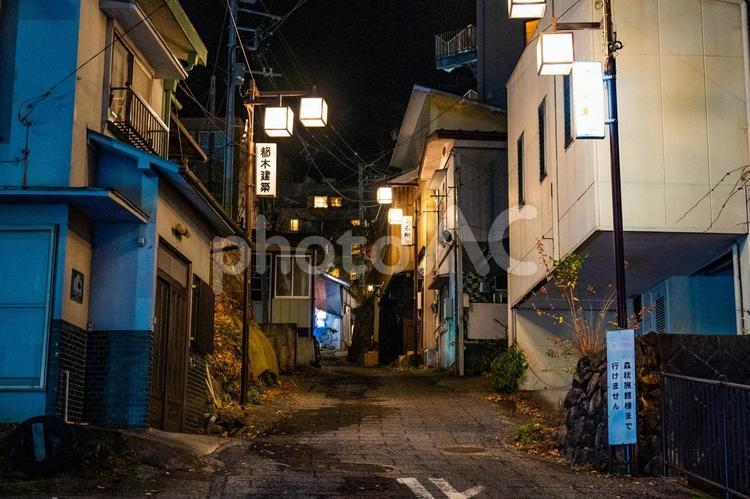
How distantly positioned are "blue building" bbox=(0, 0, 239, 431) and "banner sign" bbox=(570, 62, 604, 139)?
6895 millimetres

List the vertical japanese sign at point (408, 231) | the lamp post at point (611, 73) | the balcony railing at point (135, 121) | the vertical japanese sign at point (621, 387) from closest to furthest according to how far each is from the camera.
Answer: the vertical japanese sign at point (621, 387)
the lamp post at point (611, 73)
the balcony railing at point (135, 121)
the vertical japanese sign at point (408, 231)

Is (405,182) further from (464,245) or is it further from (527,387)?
(527,387)

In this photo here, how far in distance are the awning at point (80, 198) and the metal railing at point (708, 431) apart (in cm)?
879

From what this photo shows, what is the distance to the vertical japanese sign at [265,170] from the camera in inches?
906

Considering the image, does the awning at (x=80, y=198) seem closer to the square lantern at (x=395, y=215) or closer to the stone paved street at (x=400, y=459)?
the stone paved street at (x=400, y=459)

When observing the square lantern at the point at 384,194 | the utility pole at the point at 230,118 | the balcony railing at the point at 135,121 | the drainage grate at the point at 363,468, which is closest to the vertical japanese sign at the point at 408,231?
the square lantern at the point at 384,194

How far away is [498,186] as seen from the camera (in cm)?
3011

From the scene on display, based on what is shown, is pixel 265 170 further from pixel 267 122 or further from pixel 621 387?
pixel 621 387

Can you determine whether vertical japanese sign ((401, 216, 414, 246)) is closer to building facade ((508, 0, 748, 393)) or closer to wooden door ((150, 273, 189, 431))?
building facade ((508, 0, 748, 393))

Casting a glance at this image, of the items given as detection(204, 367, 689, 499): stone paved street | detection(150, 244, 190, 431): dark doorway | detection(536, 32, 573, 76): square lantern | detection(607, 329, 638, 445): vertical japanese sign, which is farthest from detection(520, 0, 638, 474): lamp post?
detection(150, 244, 190, 431): dark doorway

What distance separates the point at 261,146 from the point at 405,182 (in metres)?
19.4

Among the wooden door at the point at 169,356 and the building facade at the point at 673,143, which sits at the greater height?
the building facade at the point at 673,143

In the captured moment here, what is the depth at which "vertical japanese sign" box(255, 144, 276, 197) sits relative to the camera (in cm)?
2300

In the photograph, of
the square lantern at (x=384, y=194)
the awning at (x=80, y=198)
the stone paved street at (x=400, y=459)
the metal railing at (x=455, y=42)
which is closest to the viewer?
the stone paved street at (x=400, y=459)
